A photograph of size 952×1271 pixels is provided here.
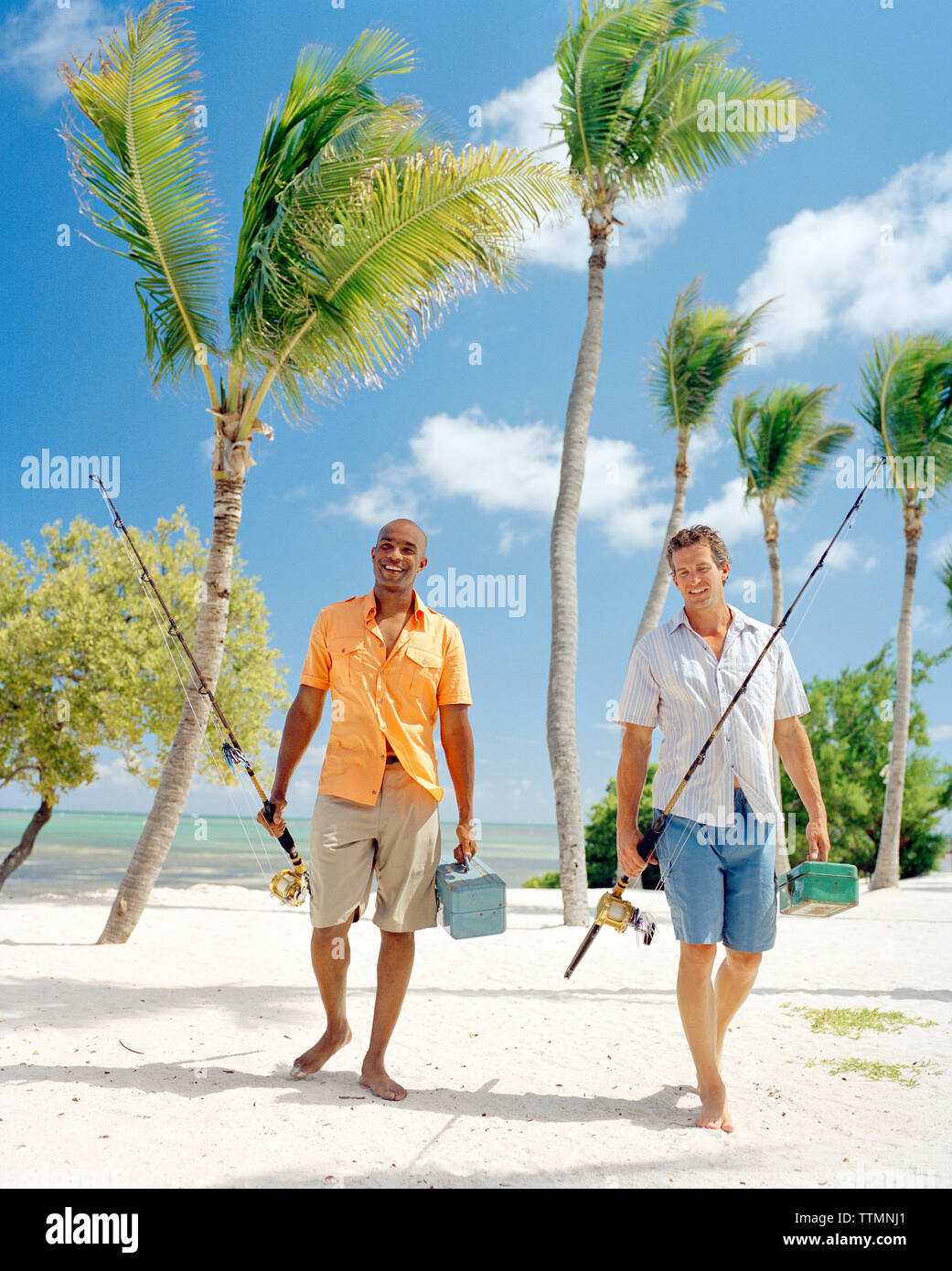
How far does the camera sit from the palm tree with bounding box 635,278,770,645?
15.0 m

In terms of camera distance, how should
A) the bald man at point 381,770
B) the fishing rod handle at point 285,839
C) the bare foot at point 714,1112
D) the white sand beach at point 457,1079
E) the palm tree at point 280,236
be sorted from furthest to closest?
the palm tree at point 280,236 < the fishing rod handle at point 285,839 < the bald man at point 381,770 < the bare foot at point 714,1112 < the white sand beach at point 457,1079

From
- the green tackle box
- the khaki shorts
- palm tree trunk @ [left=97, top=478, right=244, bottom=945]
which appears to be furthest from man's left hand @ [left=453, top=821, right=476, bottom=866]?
palm tree trunk @ [left=97, top=478, right=244, bottom=945]

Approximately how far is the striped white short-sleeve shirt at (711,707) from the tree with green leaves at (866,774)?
19.3m

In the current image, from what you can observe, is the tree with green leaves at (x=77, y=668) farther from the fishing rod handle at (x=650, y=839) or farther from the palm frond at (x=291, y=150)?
the fishing rod handle at (x=650, y=839)

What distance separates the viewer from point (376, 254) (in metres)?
7.82

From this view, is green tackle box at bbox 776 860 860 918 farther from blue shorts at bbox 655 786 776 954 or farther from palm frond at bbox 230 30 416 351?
palm frond at bbox 230 30 416 351

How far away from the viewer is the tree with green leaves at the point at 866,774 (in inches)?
858

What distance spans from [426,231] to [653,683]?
5.81 meters

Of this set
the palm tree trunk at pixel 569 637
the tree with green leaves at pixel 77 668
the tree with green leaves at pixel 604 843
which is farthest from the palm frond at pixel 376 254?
the tree with green leaves at pixel 604 843

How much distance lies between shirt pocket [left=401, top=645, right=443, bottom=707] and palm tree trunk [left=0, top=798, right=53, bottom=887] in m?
12.9

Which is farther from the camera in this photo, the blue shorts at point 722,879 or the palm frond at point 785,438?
the palm frond at point 785,438

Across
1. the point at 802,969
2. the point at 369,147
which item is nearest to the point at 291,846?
the point at 802,969

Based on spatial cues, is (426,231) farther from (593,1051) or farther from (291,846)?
(593,1051)

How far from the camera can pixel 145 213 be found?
24.4ft
